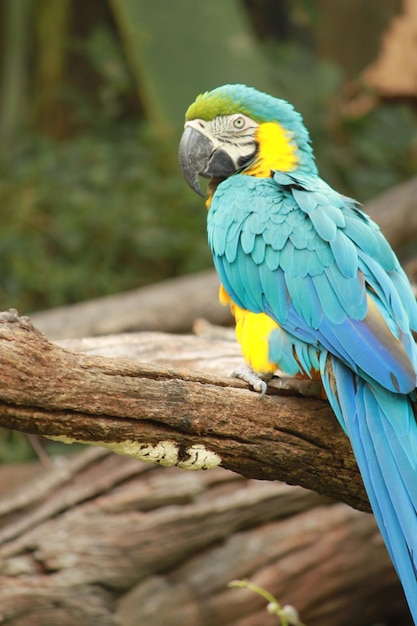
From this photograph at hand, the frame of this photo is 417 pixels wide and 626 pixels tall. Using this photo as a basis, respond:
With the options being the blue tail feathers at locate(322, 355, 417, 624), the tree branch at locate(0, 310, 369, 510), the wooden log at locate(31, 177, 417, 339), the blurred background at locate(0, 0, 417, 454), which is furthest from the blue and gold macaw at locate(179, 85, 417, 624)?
the blurred background at locate(0, 0, 417, 454)

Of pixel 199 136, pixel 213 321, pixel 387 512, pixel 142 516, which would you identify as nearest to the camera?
pixel 387 512

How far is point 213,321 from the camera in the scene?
3.88 metres

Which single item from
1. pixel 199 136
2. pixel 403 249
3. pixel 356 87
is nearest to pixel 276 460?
pixel 199 136

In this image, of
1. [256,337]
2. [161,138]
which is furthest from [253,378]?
[161,138]

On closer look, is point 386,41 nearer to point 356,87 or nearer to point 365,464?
point 356,87

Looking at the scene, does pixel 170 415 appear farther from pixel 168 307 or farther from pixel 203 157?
pixel 168 307

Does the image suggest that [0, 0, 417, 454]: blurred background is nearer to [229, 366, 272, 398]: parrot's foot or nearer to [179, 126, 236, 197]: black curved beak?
[179, 126, 236, 197]: black curved beak

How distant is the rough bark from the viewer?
8.86 feet

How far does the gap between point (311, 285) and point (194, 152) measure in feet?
2.06

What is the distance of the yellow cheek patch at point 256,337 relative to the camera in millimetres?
1912

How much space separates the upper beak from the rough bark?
1119mm

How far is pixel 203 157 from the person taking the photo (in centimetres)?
229

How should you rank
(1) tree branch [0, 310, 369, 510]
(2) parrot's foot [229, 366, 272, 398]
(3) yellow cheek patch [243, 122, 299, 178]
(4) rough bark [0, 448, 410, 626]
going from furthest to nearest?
1. (4) rough bark [0, 448, 410, 626]
2. (3) yellow cheek patch [243, 122, 299, 178]
3. (2) parrot's foot [229, 366, 272, 398]
4. (1) tree branch [0, 310, 369, 510]

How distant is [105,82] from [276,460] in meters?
4.88
